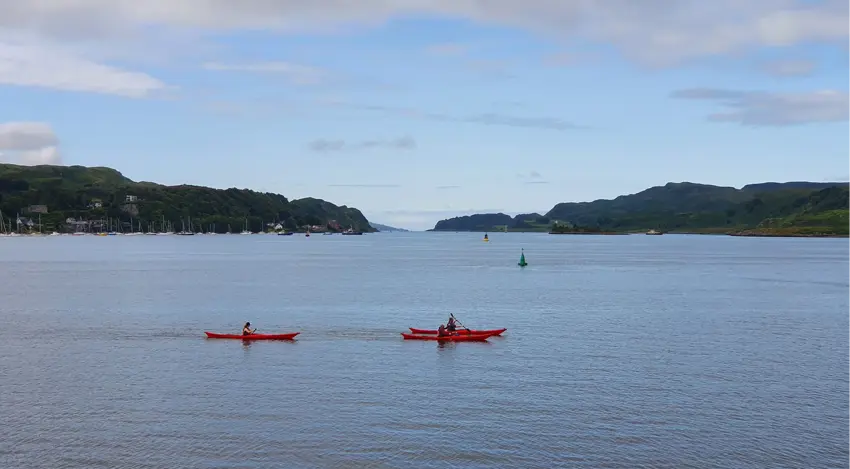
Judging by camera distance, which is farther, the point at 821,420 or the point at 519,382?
the point at 519,382

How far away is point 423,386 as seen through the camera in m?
56.5

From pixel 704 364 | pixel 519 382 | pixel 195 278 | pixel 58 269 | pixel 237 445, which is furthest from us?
pixel 58 269

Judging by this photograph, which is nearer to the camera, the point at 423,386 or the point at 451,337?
the point at 423,386

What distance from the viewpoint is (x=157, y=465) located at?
39.2 meters

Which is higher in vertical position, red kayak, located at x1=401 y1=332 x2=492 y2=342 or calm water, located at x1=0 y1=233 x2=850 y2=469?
red kayak, located at x1=401 y1=332 x2=492 y2=342

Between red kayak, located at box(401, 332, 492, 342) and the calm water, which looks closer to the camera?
the calm water

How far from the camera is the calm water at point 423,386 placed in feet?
136

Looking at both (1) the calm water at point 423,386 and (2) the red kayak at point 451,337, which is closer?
(1) the calm water at point 423,386

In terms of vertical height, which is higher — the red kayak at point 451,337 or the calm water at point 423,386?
the red kayak at point 451,337

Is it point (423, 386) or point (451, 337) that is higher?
point (451, 337)

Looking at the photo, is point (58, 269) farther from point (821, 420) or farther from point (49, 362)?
point (821, 420)

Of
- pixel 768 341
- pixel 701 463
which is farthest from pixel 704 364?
pixel 701 463

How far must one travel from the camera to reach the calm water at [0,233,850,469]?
41375 millimetres

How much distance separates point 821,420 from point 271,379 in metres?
37.2
